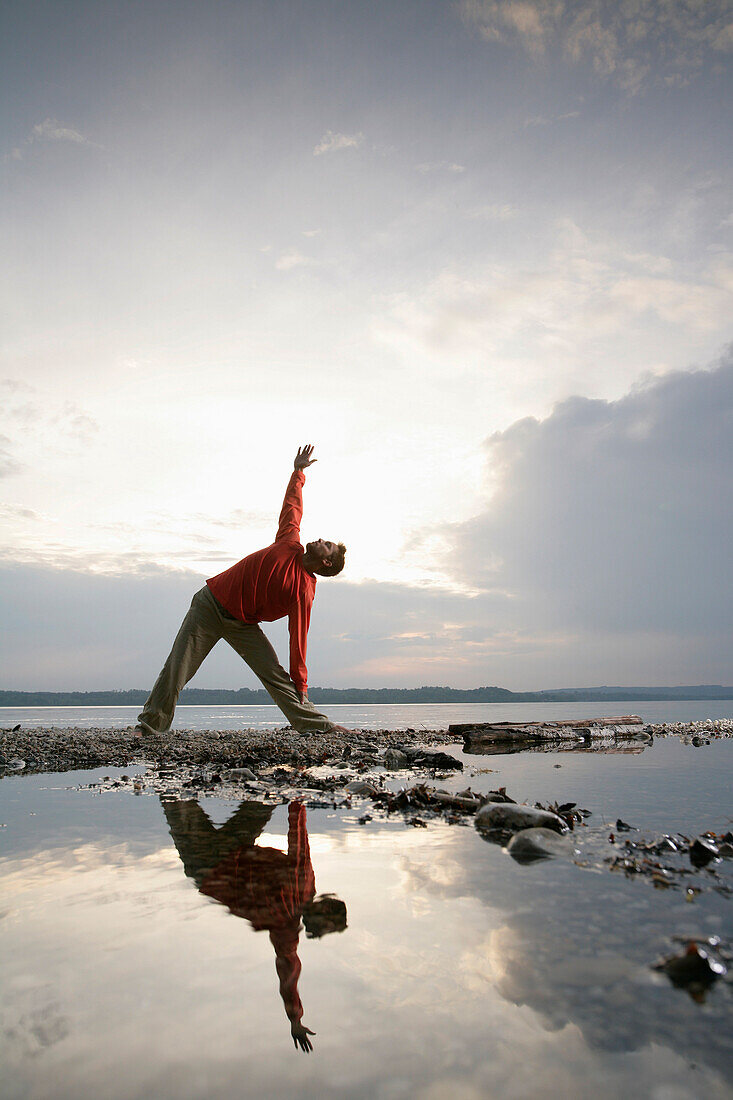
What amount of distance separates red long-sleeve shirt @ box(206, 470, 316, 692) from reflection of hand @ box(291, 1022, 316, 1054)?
308 inches

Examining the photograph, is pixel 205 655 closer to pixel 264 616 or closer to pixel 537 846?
pixel 264 616

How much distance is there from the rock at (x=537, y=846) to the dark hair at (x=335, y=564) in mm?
6568

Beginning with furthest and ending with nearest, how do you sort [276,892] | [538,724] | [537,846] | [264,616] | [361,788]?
[538,724], [264,616], [361,788], [537,846], [276,892]

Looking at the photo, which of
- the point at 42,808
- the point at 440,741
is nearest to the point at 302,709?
the point at 440,741

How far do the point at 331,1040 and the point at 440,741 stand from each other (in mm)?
10858

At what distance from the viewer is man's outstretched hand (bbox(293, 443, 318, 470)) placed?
10312 mm

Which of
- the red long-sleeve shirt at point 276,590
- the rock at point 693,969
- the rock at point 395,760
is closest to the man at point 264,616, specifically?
the red long-sleeve shirt at point 276,590

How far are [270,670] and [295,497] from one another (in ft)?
9.75

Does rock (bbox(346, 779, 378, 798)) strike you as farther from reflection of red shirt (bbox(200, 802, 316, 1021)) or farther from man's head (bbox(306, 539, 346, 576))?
man's head (bbox(306, 539, 346, 576))

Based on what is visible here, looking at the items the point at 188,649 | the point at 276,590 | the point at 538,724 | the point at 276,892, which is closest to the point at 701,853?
the point at 276,892

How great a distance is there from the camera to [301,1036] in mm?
1737

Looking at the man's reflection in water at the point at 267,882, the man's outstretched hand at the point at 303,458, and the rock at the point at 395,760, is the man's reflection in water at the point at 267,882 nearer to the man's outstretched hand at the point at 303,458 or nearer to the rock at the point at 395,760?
the rock at the point at 395,760

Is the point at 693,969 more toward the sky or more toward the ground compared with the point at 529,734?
more toward the sky

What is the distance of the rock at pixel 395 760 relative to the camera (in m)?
7.95
